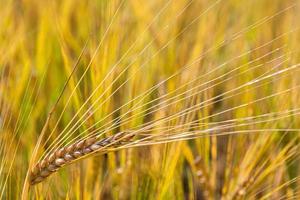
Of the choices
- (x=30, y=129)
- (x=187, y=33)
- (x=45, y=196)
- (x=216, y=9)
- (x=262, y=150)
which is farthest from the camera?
(x=187, y=33)

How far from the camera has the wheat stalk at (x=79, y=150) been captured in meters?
0.85

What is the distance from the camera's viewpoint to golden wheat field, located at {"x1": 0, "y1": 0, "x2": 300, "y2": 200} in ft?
2.97

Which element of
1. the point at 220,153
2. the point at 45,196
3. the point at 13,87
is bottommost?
the point at 45,196

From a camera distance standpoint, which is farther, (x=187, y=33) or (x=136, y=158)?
(x=187, y=33)

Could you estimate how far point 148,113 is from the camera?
0.90 meters

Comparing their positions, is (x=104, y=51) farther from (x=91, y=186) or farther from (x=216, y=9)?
(x=216, y=9)

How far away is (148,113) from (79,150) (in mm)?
119

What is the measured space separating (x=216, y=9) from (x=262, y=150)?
418mm

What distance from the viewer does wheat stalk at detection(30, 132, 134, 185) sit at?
2.78ft

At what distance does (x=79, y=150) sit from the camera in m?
0.85

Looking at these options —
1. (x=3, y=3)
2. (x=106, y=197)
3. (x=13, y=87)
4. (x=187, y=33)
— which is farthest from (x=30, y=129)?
(x=187, y=33)

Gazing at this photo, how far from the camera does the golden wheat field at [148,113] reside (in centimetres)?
91

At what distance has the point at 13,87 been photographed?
1151mm

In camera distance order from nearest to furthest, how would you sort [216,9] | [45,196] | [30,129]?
[45,196]
[30,129]
[216,9]
